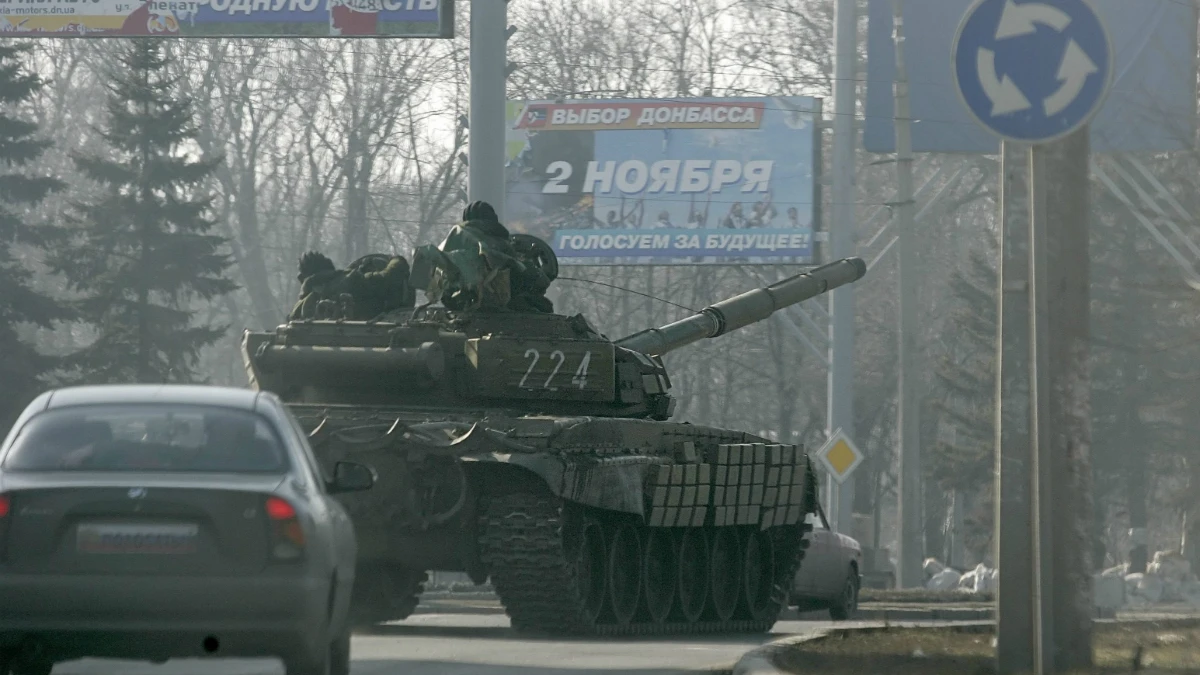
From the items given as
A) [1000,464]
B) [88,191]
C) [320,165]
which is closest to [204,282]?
[320,165]

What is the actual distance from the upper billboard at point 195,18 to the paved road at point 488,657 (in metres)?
11.9

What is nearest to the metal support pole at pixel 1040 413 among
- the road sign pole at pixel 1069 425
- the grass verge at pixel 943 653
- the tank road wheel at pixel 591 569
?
the road sign pole at pixel 1069 425

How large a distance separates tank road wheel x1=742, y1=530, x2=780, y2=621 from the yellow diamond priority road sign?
13.8 metres

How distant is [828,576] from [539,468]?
741cm

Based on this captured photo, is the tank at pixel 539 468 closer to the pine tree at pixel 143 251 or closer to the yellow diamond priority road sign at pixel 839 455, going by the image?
the yellow diamond priority road sign at pixel 839 455

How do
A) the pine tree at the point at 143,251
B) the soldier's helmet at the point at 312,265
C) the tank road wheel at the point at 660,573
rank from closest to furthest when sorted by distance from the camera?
the tank road wheel at the point at 660,573
the soldier's helmet at the point at 312,265
the pine tree at the point at 143,251

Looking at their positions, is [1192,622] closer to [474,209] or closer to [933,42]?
[474,209]

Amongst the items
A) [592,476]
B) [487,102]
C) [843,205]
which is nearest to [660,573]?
[592,476]

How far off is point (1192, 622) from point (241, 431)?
28.6 feet

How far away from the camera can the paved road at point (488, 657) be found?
10.7 m

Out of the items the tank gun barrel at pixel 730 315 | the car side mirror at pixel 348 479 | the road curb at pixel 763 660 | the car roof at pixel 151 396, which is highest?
the tank gun barrel at pixel 730 315

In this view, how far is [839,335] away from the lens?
33094mm

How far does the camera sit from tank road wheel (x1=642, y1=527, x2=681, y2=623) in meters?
15.4

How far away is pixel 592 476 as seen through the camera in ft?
44.0
